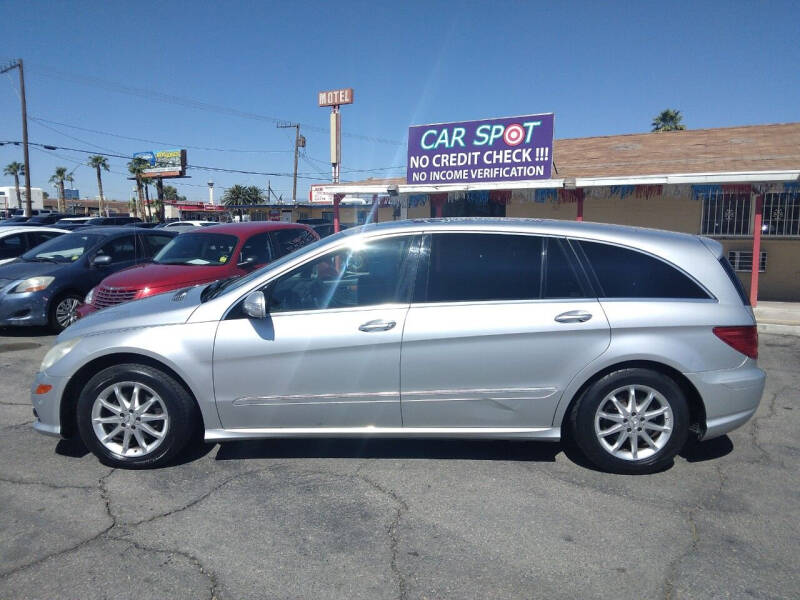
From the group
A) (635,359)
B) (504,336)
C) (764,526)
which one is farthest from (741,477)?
(504,336)

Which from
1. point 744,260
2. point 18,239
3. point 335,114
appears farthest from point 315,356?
point 335,114

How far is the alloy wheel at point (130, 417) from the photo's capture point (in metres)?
3.96

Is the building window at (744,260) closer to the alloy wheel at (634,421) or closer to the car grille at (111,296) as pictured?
the alloy wheel at (634,421)

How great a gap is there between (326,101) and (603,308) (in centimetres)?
2273

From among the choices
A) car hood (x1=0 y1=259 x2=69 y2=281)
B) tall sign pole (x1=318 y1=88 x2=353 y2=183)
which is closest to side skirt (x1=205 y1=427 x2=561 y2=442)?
car hood (x1=0 y1=259 x2=69 y2=281)

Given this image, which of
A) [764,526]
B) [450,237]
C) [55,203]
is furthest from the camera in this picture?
[55,203]

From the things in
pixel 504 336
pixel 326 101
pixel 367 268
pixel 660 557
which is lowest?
pixel 660 557

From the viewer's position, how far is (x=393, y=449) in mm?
4383

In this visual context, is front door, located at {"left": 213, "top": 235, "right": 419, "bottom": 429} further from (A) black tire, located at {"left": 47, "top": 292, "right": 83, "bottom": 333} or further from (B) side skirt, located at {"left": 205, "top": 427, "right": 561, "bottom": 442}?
(A) black tire, located at {"left": 47, "top": 292, "right": 83, "bottom": 333}

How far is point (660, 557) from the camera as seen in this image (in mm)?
3049

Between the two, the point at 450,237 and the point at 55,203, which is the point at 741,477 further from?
the point at 55,203

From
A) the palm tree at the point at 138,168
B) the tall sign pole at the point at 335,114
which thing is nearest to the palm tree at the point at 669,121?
the tall sign pole at the point at 335,114

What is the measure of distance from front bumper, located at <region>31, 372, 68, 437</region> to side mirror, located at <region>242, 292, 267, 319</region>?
134cm

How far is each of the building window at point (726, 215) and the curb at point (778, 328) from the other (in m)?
3.80
